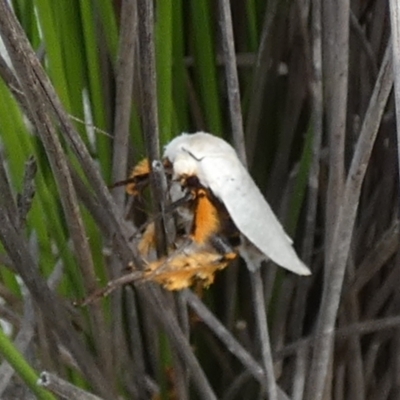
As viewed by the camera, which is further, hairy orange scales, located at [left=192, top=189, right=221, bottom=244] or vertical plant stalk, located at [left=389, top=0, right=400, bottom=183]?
hairy orange scales, located at [left=192, top=189, right=221, bottom=244]

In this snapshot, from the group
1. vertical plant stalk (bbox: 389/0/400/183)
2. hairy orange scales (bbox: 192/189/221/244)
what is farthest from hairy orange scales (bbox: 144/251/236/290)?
vertical plant stalk (bbox: 389/0/400/183)

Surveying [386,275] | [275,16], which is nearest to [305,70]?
[275,16]

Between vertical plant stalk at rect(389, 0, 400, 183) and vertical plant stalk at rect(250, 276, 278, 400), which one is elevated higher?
vertical plant stalk at rect(389, 0, 400, 183)

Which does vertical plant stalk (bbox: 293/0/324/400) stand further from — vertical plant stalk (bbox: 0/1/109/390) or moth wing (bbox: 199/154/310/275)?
vertical plant stalk (bbox: 0/1/109/390)

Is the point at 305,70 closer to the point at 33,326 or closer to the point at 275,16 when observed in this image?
the point at 275,16

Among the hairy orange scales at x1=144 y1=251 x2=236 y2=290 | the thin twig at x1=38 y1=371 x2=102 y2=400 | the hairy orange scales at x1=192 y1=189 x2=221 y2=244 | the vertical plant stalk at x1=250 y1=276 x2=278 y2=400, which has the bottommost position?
the vertical plant stalk at x1=250 y1=276 x2=278 y2=400

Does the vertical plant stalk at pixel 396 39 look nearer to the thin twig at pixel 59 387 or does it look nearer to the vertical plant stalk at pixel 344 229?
the vertical plant stalk at pixel 344 229

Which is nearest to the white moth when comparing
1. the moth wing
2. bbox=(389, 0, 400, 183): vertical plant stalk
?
the moth wing
